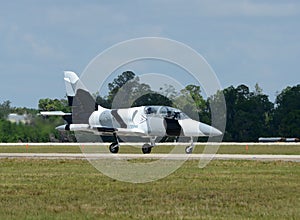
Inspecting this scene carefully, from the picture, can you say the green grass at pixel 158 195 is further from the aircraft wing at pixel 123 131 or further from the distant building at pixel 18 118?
the distant building at pixel 18 118

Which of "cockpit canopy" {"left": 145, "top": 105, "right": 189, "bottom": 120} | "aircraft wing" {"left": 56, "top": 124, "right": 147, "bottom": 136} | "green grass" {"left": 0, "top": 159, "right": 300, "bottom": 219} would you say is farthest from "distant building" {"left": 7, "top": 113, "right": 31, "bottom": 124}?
"green grass" {"left": 0, "top": 159, "right": 300, "bottom": 219}

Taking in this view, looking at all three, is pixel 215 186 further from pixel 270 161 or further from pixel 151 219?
pixel 270 161

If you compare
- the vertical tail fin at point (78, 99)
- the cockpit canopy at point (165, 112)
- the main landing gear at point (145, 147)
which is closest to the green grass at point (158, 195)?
the cockpit canopy at point (165, 112)

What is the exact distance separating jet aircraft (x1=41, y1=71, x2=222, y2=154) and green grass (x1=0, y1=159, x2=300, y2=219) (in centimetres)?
1679

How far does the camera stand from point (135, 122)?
50.7 meters

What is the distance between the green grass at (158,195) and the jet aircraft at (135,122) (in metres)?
16.8

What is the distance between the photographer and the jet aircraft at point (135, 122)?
49375 millimetres

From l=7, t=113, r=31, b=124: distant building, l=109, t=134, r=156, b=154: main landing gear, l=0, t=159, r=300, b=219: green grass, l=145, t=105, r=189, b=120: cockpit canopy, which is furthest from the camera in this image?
l=7, t=113, r=31, b=124: distant building

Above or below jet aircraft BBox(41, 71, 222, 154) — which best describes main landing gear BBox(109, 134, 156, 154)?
below

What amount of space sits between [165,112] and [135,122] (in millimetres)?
2712

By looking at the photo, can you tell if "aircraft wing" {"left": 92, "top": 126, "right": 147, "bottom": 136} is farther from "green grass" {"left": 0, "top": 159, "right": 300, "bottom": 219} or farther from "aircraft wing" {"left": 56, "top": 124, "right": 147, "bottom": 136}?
"green grass" {"left": 0, "top": 159, "right": 300, "bottom": 219}

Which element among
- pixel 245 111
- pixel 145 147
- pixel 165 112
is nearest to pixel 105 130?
pixel 145 147

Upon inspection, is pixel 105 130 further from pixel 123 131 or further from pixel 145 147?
pixel 145 147

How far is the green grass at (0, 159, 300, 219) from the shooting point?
1758 cm
